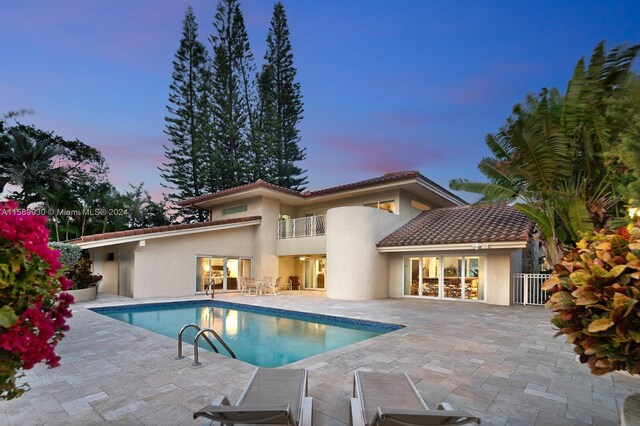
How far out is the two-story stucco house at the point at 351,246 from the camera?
14.7 m

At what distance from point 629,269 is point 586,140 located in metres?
9.26

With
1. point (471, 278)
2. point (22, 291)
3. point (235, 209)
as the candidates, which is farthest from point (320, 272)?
point (22, 291)

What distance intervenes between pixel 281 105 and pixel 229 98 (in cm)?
529

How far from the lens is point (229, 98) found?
32.3 m

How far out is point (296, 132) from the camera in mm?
34656

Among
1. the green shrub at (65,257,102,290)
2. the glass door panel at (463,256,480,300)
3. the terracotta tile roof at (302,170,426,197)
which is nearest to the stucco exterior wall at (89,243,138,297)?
the green shrub at (65,257,102,290)

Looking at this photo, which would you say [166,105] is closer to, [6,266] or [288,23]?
[288,23]

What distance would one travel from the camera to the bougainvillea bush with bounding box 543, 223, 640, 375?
7.60 ft

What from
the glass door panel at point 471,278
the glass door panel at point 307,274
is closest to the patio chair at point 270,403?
the glass door panel at point 471,278

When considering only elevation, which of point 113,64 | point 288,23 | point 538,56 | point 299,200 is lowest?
point 299,200

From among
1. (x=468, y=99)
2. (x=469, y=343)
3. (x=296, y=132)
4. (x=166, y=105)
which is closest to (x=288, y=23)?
(x=296, y=132)

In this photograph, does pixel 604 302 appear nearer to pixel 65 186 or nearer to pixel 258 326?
pixel 258 326

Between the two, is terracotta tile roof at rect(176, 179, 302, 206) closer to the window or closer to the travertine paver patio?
the window

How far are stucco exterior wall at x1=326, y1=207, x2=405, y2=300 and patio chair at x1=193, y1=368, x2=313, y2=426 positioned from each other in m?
11.6
